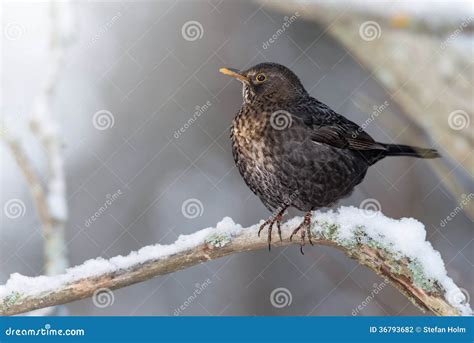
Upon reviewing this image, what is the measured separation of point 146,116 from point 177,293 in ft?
6.30

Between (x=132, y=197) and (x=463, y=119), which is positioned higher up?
(x=463, y=119)

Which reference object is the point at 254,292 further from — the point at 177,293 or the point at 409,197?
the point at 409,197

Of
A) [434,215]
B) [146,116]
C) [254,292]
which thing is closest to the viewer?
[434,215]

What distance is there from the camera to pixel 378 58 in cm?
408

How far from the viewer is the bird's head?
4359 millimetres

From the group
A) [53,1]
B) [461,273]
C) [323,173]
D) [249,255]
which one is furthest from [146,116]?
[461,273]

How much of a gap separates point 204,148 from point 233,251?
3.02 meters

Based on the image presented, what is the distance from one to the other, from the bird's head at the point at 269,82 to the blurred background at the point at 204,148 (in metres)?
0.45

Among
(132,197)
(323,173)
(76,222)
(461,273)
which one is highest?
(461,273)

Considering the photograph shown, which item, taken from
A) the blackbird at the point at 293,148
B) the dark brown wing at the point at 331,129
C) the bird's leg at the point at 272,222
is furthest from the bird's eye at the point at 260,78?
the bird's leg at the point at 272,222

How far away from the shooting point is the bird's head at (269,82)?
436cm

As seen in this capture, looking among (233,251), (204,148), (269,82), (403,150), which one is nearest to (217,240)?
(233,251)

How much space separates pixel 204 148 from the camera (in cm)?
655

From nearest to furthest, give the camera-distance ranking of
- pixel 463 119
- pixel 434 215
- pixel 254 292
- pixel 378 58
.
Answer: pixel 463 119 < pixel 378 58 < pixel 434 215 < pixel 254 292
